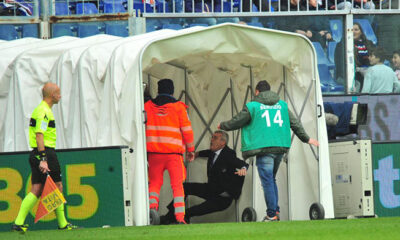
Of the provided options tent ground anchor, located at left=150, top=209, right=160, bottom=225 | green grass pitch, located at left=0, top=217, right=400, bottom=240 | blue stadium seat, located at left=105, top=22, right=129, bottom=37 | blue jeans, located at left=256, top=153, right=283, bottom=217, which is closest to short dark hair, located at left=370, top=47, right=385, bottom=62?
blue stadium seat, located at left=105, top=22, right=129, bottom=37

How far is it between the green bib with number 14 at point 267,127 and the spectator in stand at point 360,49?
6.40 metres

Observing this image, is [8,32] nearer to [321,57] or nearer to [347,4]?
[321,57]

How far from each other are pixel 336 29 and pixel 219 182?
567 centimetres

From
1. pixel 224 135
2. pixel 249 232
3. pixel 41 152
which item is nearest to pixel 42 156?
pixel 41 152

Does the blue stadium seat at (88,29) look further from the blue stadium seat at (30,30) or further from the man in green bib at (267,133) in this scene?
the man in green bib at (267,133)

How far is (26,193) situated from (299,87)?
4.26 metres

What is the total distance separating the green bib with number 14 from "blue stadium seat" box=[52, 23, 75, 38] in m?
7.09

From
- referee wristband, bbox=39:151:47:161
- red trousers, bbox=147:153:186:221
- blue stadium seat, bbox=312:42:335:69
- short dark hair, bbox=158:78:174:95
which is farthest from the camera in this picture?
blue stadium seat, bbox=312:42:335:69

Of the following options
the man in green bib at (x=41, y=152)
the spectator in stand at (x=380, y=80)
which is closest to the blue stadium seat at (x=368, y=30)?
the spectator in stand at (x=380, y=80)

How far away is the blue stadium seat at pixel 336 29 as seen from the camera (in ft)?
66.1

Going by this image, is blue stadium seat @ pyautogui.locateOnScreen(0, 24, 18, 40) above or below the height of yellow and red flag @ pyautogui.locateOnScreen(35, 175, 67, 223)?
above

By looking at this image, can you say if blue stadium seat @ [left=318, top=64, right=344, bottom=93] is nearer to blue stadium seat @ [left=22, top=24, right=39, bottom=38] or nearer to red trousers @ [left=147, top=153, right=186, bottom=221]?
blue stadium seat @ [left=22, top=24, right=39, bottom=38]

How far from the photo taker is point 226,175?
15734mm

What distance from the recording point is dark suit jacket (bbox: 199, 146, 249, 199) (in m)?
15.7
